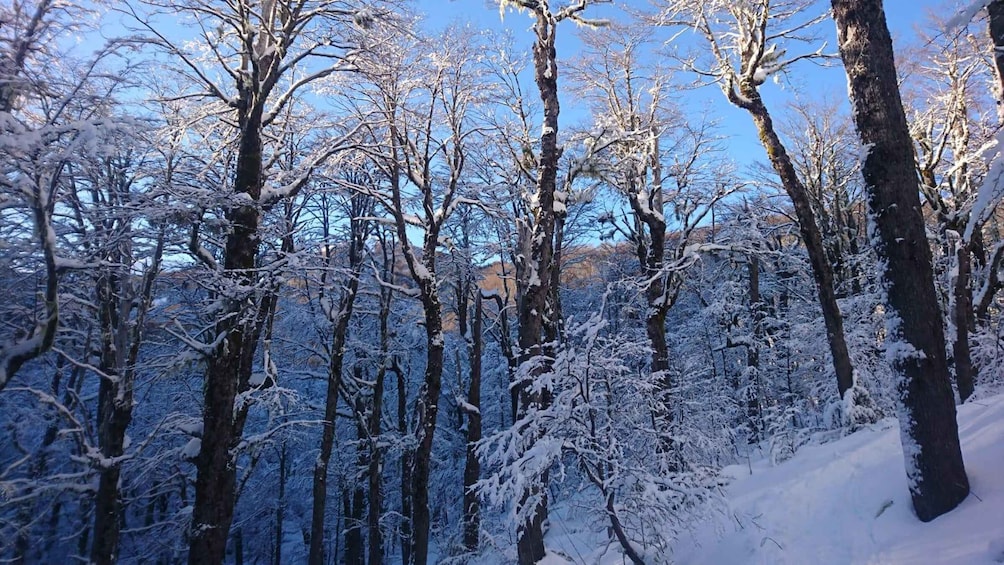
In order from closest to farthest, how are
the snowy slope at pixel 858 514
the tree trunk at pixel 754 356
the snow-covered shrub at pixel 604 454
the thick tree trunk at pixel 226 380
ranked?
the snowy slope at pixel 858 514 < the snow-covered shrub at pixel 604 454 < the thick tree trunk at pixel 226 380 < the tree trunk at pixel 754 356

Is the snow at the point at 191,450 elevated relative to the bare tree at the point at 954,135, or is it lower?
lower

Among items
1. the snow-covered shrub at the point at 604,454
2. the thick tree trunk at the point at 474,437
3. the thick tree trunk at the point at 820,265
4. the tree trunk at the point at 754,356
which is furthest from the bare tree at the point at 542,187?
the tree trunk at the point at 754,356

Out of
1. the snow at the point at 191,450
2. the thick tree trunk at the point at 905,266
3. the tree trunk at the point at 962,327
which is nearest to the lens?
the thick tree trunk at the point at 905,266

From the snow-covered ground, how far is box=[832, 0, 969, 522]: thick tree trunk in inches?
11.2

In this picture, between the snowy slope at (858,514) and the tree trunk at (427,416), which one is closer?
the snowy slope at (858,514)

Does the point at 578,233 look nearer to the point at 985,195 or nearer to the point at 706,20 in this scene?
the point at 706,20

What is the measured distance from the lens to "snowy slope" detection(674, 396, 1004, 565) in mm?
3842

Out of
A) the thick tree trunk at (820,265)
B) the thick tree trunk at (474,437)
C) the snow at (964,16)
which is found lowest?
the thick tree trunk at (474,437)

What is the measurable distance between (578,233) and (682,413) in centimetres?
735

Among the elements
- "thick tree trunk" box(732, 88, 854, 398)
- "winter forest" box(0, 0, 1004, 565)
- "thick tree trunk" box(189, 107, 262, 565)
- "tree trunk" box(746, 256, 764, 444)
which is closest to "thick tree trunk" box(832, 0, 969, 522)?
"winter forest" box(0, 0, 1004, 565)

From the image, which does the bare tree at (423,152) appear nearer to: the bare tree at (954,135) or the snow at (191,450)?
the snow at (191,450)

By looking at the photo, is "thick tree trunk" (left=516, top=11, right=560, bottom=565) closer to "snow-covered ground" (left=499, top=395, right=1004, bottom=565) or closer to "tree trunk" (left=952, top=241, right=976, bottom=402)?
"snow-covered ground" (left=499, top=395, right=1004, bottom=565)

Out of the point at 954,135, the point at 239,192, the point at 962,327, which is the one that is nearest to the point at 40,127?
the point at 239,192

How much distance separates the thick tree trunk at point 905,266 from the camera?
4.14 metres
